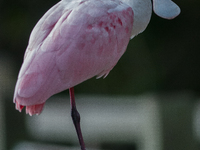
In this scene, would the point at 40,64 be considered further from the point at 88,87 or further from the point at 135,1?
the point at 88,87

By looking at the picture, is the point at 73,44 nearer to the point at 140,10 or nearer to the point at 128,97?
the point at 140,10

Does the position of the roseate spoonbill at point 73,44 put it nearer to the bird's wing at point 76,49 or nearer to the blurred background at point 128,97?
the bird's wing at point 76,49

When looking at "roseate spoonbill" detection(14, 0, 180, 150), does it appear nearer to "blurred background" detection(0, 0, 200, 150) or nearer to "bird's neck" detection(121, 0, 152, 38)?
"bird's neck" detection(121, 0, 152, 38)

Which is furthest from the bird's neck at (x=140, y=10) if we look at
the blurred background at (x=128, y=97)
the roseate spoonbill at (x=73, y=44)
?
the blurred background at (x=128, y=97)

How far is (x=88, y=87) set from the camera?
6.29 meters

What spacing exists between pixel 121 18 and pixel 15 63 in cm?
415

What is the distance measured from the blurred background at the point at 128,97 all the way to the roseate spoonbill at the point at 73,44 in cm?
183

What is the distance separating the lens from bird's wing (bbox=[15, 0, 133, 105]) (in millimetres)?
2020

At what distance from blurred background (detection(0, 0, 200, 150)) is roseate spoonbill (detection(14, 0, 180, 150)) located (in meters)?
1.83

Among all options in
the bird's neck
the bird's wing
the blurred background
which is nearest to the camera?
the bird's wing

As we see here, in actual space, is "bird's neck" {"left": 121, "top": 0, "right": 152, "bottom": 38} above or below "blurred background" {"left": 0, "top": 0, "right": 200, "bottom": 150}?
above

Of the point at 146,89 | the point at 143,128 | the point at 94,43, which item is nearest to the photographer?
the point at 94,43

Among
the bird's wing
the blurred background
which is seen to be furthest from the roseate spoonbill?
the blurred background

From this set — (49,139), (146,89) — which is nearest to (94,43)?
(49,139)
